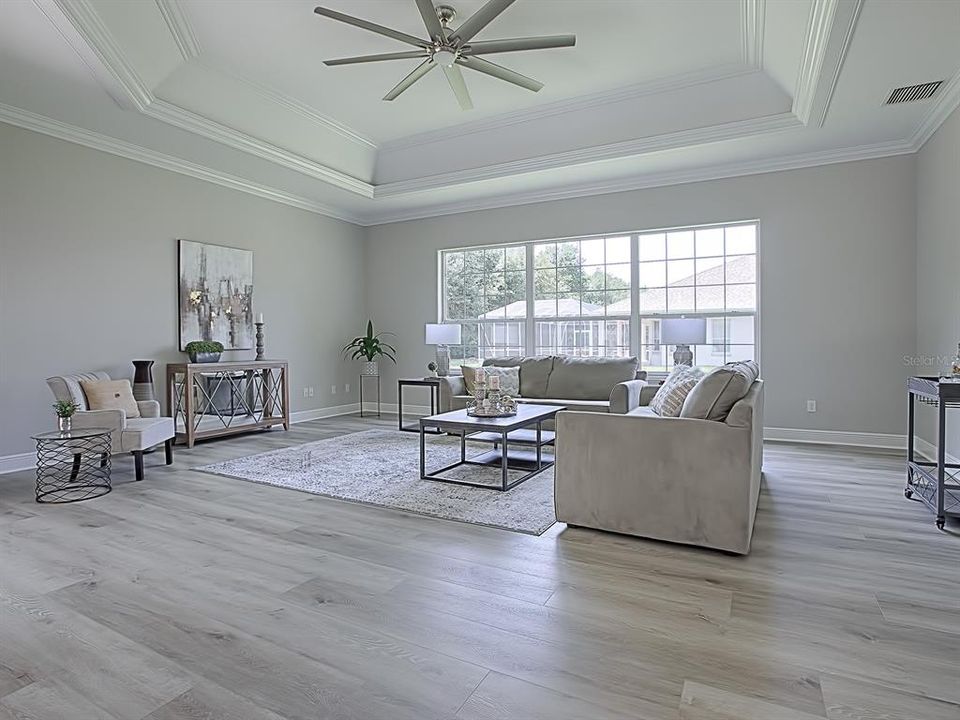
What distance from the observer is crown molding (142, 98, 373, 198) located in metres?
4.69

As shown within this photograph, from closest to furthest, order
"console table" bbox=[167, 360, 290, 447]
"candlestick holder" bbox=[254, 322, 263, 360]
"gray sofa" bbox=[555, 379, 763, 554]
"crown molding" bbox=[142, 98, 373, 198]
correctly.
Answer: "gray sofa" bbox=[555, 379, 763, 554]
"crown molding" bbox=[142, 98, 373, 198]
"console table" bbox=[167, 360, 290, 447]
"candlestick holder" bbox=[254, 322, 263, 360]

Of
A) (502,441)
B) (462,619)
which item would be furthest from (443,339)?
(462,619)

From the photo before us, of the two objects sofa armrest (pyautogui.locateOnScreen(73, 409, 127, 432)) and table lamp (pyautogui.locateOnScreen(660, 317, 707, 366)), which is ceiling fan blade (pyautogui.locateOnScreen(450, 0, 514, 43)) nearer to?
table lamp (pyautogui.locateOnScreen(660, 317, 707, 366))

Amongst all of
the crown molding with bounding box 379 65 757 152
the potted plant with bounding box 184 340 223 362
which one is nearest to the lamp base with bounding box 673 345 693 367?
the crown molding with bounding box 379 65 757 152

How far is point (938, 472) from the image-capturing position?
302 centimetres

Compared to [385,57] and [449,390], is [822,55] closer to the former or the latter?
[385,57]

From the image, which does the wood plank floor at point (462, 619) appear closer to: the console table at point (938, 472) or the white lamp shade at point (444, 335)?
the console table at point (938, 472)

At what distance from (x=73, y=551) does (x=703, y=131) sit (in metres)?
5.66

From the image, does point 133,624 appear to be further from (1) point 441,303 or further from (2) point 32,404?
(1) point 441,303

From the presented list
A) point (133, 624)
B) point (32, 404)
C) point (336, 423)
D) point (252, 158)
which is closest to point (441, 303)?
point (336, 423)

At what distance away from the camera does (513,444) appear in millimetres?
5297

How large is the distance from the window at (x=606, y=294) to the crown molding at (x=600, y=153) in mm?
1178

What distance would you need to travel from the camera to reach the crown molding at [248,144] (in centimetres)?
469

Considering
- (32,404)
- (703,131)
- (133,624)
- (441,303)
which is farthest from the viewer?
(441,303)
